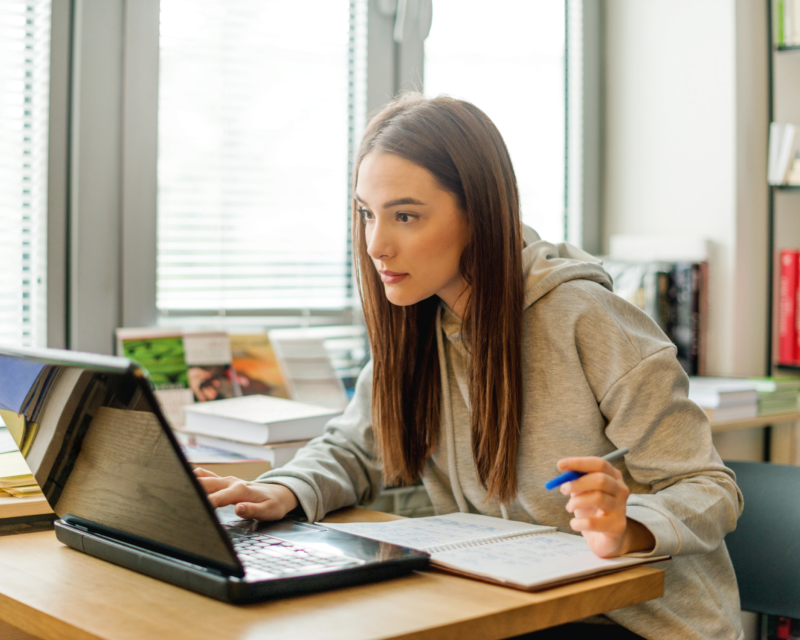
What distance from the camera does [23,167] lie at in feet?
5.28

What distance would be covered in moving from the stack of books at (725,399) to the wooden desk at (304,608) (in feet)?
3.66

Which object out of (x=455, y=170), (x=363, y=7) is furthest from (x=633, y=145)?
(x=455, y=170)

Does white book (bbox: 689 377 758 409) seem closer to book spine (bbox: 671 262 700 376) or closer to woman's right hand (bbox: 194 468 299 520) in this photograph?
book spine (bbox: 671 262 700 376)

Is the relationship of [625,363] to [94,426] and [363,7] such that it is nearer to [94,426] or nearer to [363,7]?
[94,426]

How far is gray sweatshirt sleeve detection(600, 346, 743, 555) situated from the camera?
98cm

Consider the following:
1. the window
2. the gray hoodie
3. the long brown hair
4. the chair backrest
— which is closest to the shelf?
the chair backrest

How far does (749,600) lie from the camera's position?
1.28 metres

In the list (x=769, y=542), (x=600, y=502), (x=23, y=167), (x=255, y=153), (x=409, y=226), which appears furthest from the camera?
(x=255, y=153)

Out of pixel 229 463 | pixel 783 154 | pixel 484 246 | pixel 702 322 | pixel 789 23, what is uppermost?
pixel 789 23

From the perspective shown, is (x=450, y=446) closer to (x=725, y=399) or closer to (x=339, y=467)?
(x=339, y=467)

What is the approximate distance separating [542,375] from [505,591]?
42cm

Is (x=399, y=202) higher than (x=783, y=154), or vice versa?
(x=783, y=154)

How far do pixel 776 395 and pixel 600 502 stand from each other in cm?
138

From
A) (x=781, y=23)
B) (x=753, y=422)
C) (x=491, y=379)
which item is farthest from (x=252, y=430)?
(x=781, y=23)
